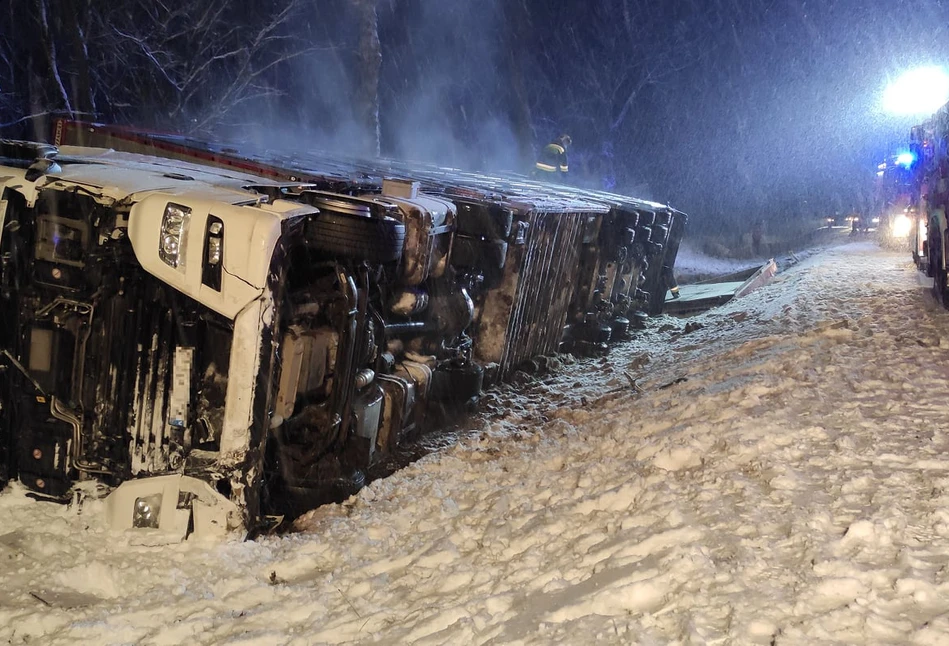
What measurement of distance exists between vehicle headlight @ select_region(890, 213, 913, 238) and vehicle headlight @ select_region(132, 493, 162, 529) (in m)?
16.2

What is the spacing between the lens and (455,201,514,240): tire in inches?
219

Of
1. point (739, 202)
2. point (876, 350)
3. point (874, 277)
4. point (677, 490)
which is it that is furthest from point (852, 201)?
point (677, 490)

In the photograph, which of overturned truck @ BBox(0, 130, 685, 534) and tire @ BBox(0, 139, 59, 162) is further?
tire @ BBox(0, 139, 59, 162)

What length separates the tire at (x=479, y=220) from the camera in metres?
5.55

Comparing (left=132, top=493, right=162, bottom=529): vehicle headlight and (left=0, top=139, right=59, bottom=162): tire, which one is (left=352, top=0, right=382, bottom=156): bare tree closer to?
(left=0, top=139, right=59, bottom=162): tire

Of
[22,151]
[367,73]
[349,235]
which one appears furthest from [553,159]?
[22,151]

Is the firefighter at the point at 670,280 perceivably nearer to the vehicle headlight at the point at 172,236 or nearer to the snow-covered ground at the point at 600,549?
the snow-covered ground at the point at 600,549

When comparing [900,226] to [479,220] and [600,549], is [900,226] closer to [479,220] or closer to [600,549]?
[479,220]

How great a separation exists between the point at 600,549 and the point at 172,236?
7.34 ft

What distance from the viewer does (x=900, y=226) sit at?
16.0 metres

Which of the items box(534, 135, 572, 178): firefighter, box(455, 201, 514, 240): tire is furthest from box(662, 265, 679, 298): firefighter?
box(455, 201, 514, 240): tire

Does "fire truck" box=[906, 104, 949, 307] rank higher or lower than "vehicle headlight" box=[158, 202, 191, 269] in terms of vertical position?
higher

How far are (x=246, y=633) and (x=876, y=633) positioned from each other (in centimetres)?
203

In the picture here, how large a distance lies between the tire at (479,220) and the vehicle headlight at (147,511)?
3034 mm
